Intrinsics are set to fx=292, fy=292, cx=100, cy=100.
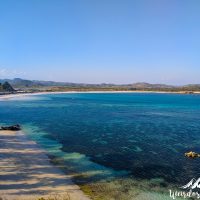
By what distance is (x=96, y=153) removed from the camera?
119ft

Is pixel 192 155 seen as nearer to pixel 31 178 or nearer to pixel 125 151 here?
pixel 125 151

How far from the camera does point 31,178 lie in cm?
2614

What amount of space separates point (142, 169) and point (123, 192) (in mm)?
6577

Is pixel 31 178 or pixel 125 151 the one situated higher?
pixel 125 151

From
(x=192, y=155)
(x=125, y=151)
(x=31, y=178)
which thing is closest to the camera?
(x=31, y=178)

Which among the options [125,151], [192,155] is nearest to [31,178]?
[125,151]

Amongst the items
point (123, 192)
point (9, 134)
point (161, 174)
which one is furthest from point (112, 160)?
point (9, 134)

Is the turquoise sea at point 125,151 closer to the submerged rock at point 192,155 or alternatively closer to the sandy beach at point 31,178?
the submerged rock at point 192,155

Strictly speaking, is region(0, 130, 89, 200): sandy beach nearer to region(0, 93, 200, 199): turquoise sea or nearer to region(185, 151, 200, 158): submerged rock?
region(0, 93, 200, 199): turquoise sea

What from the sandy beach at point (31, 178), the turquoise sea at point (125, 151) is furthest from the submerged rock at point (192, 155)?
the sandy beach at point (31, 178)

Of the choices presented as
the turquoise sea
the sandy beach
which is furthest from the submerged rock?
the sandy beach

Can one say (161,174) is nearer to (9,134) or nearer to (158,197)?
(158,197)

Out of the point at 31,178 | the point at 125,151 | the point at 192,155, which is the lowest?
the point at 31,178

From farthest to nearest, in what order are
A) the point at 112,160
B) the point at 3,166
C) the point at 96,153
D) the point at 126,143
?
the point at 126,143 → the point at 96,153 → the point at 112,160 → the point at 3,166
